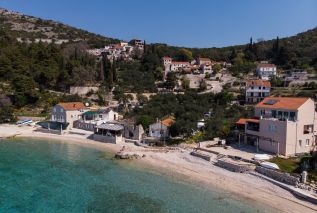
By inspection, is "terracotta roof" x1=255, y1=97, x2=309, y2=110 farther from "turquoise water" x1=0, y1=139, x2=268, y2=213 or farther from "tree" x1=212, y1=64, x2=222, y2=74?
"tree" x1=212, y1=64, x2=222, y2=74

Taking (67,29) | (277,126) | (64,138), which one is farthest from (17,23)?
(277,126)

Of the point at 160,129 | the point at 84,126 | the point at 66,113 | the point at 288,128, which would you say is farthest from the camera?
the point at 84,126

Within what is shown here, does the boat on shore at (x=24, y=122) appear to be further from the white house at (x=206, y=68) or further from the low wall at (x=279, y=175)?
the white house at (x=206, y=68)

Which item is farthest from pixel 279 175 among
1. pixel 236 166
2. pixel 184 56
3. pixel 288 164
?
pixel 184 56

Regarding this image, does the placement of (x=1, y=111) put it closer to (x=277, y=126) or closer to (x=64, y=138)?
(x=64, y=138)

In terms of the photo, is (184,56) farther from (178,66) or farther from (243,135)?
(243,135)

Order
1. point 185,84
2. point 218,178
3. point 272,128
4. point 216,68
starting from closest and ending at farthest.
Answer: point 218,178 → point 272,128 → point 185,84 → point 216,68

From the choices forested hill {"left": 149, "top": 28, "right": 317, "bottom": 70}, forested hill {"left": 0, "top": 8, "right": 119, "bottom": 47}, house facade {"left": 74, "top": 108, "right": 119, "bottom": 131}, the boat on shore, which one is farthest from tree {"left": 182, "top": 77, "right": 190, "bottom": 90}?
forested hill {"left": 0, "top": 8, "right": 119, "bottom": 47}
